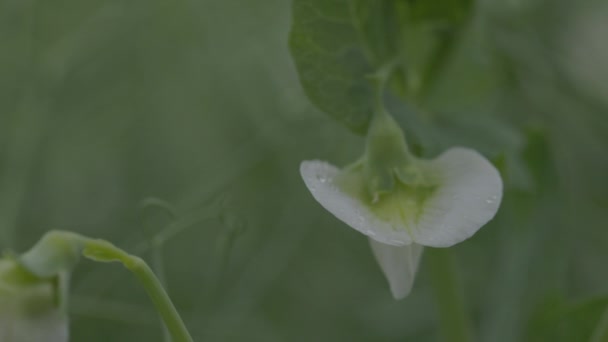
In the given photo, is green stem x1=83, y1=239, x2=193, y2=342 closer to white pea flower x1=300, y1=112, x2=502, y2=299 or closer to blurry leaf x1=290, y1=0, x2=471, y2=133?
white pea flower x1=300, y1=112, x2=502, y2=299

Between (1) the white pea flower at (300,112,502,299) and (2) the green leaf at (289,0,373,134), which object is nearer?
(1) the white pea flower at (300,112,502,299)

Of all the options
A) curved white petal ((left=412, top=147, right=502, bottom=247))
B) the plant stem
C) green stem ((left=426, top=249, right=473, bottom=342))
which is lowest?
green stem ((left=426, top=249, right=473, bottom=342))

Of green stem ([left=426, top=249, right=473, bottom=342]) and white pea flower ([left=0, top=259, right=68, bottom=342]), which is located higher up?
white pea flower ([left=0, top=259, right=68, bottom=342])

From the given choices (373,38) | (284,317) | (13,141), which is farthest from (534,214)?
(13,141)

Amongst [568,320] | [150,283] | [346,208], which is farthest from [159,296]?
[568,320]

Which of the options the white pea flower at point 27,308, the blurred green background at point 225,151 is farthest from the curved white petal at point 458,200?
the blurred green background at point 225,151

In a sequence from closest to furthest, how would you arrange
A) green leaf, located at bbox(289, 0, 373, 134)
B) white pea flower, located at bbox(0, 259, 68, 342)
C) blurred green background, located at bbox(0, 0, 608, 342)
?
1. white pea flower, located at bbox(0, 259, 68, 342)
2. green leaf, located at bbox(289, 0, 373, 134)
3. blurred green background, located at bbox(0, 0, 608, 342)

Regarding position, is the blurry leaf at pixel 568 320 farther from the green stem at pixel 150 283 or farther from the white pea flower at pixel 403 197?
the green stem at pixel 150 283

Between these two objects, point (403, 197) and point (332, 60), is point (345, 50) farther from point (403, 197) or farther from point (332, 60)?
point (403, 197)

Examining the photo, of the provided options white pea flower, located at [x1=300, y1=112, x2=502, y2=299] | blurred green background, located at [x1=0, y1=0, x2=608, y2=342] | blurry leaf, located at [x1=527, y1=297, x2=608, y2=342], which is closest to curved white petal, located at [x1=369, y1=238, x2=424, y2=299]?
white pea flower, located at [x1=300, y1=112, x2=502, y2=299]
